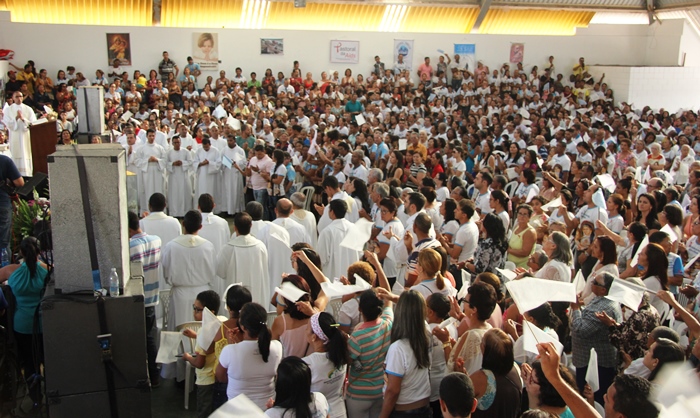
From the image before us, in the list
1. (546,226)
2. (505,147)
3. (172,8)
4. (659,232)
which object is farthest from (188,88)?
(659,232)

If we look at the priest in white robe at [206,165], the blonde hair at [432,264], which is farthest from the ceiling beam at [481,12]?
the blonde hair at [432,264]

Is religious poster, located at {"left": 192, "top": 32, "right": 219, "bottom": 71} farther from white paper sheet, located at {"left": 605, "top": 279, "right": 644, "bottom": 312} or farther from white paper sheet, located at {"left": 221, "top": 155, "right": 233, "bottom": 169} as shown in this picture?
white paper sheet, located at {"left": 605, "top": 279, "right": 644, "bottom": 312}

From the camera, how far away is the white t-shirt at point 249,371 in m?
3.98

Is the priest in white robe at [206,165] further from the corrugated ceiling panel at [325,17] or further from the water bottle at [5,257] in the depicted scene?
the corrugated ceiling panel at [325,17]

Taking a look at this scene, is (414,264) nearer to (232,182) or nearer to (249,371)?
(249,371)

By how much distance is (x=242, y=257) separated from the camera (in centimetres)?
652

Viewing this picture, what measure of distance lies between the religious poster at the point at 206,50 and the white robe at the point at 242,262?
1388 cm

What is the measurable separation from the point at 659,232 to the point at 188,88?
14203mm

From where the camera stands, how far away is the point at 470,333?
166 inches

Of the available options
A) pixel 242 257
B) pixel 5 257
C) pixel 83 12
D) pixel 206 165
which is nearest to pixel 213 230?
pixel 242 257

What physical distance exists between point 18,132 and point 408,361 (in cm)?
1136

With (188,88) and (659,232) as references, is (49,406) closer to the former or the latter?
(659,232)

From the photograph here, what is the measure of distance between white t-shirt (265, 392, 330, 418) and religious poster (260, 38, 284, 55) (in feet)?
57.4

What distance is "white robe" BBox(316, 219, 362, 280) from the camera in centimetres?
720
